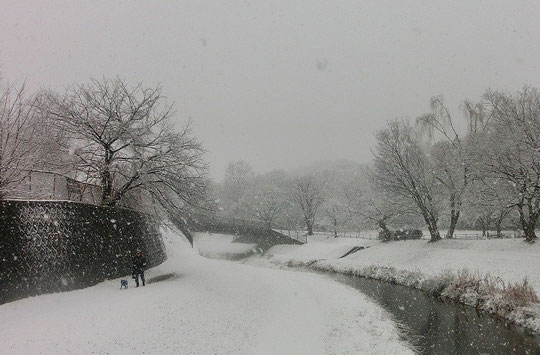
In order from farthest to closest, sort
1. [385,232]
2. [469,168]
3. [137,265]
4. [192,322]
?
1. [385,232]
2. [469,168]
3. [137,265]
4. [192,322]

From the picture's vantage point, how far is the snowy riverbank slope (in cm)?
2105

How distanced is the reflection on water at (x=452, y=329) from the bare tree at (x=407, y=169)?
16010mm

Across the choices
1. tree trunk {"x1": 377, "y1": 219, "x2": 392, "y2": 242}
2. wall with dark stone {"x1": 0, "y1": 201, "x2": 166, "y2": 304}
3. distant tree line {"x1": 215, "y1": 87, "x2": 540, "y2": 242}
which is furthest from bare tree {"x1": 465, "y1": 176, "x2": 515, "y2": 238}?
wall with dark stone {"x1": 0, "y1": 201, "x2": 166, "y2": 304}

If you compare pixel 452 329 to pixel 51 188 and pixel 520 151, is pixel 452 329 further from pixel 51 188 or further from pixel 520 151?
pixel 51 188

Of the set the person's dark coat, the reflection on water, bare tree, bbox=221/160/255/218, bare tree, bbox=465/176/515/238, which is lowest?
the reflection on water

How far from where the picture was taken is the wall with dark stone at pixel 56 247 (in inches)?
547

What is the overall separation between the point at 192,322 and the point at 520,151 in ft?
75.9

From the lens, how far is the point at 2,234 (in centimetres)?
1376

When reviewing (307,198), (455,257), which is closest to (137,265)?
(455,257)

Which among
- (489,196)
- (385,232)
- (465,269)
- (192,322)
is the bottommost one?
(192,322)

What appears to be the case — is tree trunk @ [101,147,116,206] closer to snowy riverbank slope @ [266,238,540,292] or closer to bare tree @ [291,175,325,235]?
snowy riverbank slope @ [266,238,540,292]

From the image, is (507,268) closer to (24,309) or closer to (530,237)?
(530,237)

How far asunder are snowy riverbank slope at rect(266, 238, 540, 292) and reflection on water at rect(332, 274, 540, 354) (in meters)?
3.17

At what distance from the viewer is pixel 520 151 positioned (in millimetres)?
25047
